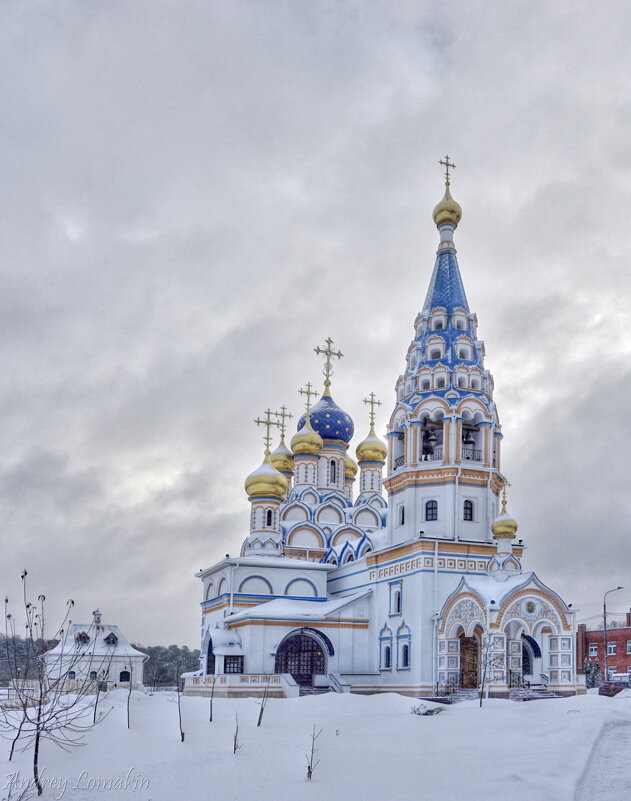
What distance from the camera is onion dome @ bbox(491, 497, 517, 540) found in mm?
28250

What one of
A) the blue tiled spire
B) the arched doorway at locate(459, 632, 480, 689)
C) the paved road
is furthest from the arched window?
the paved road

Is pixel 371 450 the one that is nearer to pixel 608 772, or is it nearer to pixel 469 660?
pixel 469 660

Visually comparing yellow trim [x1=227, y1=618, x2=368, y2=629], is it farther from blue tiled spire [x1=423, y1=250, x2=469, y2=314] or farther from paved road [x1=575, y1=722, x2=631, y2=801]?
paved road [x1=575, y1=722, x2=631, y2=801]

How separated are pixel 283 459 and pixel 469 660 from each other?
16614 mm

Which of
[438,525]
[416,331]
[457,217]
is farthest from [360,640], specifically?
[457,217]

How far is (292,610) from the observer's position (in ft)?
101

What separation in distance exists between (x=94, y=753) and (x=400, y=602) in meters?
16.4

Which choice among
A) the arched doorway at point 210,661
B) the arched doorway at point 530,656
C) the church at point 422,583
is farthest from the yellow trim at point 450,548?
the arched doorway at point 210,661

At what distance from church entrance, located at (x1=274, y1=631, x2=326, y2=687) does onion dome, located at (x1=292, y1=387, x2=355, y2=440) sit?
1367 cm

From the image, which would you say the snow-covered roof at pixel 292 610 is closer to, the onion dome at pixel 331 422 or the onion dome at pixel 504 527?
the onion dome at pixel 504 527

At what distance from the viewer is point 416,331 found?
33.0m

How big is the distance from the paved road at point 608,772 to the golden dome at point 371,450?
Result: 27.1 m

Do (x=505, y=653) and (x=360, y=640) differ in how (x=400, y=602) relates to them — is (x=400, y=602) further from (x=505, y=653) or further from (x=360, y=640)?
(x=505, y=653)

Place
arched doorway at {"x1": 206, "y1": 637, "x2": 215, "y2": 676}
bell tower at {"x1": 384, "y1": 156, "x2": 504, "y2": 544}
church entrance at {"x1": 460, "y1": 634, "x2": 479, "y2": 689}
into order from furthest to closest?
arched doorway at {"x1": 206, "y1": 637, "x2": 215, "y2": 676}, bell tower at {"x1": 384, "y1": 156, "x2": 504, "y2": 544}, church entrance at {"x1": 460, "y1": 634, "x2": 479, "y2": 689}
